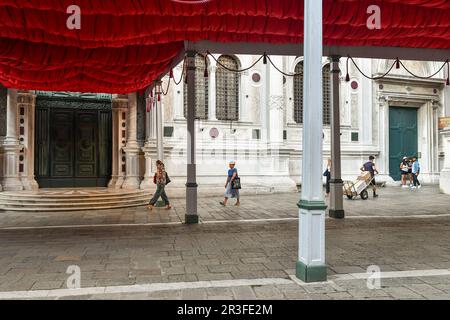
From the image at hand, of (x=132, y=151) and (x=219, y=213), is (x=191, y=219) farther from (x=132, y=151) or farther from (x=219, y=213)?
(x=132, y=151)

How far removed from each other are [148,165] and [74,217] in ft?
17.0

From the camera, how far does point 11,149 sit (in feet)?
46.2

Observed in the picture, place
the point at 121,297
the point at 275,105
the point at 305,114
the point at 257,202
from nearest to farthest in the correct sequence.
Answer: the point at 121,297 < the point at 305,114 < the point at 257,202 < the point at 275,105

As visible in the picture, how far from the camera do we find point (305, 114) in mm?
5156

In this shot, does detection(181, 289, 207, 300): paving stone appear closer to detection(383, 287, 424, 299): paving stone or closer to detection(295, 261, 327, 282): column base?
detection(295, 261, 327, 282): column base

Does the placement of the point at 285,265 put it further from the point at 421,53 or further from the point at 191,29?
the point at 421,53

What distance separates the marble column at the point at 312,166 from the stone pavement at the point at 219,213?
197 inches

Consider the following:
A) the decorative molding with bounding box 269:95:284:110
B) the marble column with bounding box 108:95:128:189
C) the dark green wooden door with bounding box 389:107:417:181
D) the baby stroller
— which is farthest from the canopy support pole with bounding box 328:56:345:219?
the dark green wooden door with bounding box 389:107:417:181

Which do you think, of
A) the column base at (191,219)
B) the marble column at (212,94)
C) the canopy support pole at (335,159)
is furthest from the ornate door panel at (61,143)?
the canopy support pole at (335,159)

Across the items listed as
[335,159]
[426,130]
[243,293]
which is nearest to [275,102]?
[335,159]

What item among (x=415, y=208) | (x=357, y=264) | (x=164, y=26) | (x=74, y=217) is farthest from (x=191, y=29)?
(x=415, y=208)

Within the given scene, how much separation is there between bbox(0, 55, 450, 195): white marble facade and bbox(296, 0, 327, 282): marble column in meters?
10.7

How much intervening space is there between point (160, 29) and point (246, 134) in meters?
9.94

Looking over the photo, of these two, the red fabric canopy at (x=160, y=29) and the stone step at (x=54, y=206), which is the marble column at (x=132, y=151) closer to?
the stone step at (x=54, y=206)
